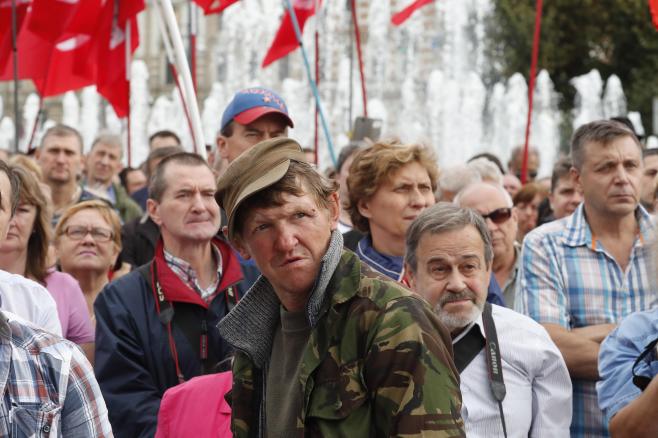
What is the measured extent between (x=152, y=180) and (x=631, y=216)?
224 cm

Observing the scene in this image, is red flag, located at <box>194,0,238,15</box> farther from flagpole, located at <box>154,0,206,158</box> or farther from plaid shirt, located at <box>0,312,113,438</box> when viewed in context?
plaid shirt, located at <box>0,312,113,438</box>

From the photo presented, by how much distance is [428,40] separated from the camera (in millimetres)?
31906

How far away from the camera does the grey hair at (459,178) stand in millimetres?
7555

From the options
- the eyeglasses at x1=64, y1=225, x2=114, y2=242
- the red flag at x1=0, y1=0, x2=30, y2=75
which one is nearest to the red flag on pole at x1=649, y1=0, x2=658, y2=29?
the eyeglasses at x1=64, y1=225, x2=114, y2=242

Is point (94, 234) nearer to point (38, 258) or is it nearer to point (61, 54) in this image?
point (38, 258)

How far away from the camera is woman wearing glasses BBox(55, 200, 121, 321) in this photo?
22.3 ft

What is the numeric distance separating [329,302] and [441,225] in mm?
1484

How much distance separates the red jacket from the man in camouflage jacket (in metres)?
0.69

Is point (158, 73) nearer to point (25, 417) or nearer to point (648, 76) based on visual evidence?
point (648, 76)

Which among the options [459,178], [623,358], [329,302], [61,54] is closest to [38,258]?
[459,178]

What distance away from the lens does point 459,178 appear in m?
7.62

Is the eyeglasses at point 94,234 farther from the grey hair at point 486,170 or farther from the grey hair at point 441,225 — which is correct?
the grey hair at point 441,225

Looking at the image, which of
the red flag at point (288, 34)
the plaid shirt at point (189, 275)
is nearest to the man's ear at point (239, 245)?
the plaid shirt at point (189, 275)

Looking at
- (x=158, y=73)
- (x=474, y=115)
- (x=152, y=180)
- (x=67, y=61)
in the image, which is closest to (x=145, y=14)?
(x=158, y=73)
